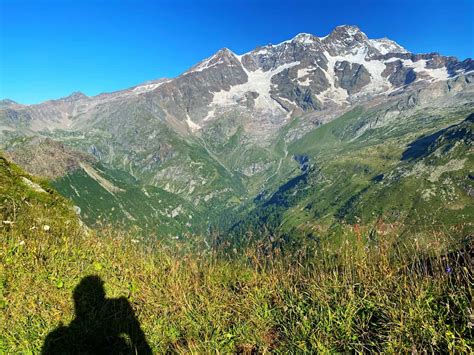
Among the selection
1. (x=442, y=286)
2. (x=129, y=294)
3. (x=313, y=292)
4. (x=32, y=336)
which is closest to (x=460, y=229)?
(x=442, y=286)

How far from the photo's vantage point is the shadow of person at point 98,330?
23.1ft

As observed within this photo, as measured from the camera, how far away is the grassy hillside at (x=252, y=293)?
6.26 meters

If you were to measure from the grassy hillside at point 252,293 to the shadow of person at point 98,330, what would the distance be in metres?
0.13

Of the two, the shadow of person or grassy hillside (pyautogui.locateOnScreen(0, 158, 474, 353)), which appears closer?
grassy hillside (pyautogui.locateOnScreen(0, 158, 474, 353))

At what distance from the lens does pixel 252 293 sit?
843 cm

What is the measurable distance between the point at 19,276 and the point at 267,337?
579 cm

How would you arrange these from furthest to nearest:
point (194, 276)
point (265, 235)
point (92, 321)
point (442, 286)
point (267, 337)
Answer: point (265, 235)
point (194, 276)
point (92, 321)
point (267, 337)
point (442, 286)

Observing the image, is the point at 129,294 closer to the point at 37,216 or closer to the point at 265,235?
the point at 265,235

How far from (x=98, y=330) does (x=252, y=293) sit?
344cm

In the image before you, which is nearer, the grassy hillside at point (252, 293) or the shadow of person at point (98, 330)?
the grassy hillside at point (252, 293)

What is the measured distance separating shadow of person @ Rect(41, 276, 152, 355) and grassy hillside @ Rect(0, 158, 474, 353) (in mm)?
133

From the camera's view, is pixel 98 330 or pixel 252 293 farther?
pixel 252 293

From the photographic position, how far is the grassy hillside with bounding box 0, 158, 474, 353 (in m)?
6.26

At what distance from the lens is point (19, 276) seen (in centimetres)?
820
